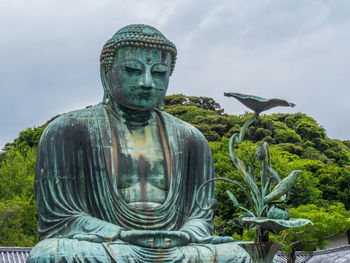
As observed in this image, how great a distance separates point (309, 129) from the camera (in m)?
46.8

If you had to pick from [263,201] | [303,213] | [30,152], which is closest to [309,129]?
[30,152]

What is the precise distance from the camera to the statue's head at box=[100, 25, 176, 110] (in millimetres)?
10117

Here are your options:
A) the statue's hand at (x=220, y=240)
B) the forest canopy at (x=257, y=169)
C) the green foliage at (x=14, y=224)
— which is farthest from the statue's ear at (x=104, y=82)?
the green foliage at (x=14, y=224)

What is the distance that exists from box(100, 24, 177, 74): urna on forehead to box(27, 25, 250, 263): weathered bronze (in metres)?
0.01

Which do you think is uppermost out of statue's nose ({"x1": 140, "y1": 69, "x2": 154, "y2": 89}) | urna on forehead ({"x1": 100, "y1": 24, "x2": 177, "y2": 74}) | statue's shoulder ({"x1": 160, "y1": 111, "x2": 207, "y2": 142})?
urna on forehead ({"x1": 100, "y1": 24, "x2": 177, "y2": 74})

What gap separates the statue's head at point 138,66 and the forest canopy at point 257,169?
26.5ft

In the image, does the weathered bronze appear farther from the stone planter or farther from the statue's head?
the stone planter

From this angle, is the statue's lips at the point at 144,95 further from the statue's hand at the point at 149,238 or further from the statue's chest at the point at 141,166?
the statue's hand at the point at 149,238

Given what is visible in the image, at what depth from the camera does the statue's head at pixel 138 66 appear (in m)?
10.1

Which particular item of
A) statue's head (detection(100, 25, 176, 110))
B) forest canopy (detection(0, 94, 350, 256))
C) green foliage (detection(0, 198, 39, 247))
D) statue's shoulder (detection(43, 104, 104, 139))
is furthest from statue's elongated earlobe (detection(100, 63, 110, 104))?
green foliage (detection(0, 198, 39, 247))

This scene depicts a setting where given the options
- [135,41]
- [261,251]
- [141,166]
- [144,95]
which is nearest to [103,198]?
[141,166]

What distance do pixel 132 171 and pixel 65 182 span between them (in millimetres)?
896

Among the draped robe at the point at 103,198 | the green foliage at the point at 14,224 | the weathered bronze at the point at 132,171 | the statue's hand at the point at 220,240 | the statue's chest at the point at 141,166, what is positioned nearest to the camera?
the draped robe at the point at 103,198

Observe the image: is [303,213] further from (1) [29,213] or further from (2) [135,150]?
(2) [135,150]
